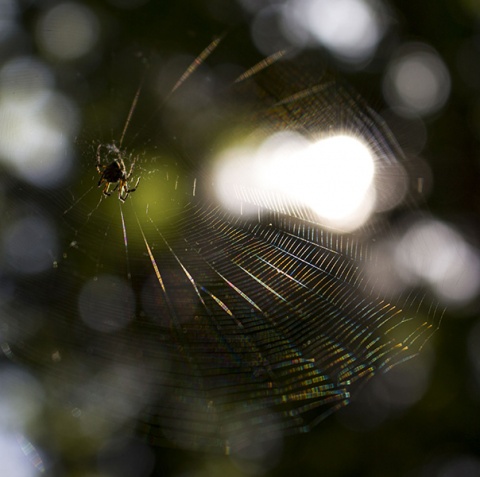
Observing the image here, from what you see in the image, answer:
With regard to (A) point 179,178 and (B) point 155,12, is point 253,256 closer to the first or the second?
(A) point 179,178

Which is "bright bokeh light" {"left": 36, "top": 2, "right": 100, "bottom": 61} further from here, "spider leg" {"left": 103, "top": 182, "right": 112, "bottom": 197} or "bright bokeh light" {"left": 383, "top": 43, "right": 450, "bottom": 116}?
"bright bokeh light" {"left": 383, "top": 43, "right": 450, "bottom": 116}

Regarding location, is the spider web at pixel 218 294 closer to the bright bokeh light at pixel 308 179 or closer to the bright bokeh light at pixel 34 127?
the bright bokeh light at pixel 308 179

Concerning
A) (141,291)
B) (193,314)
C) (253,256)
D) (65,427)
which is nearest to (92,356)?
(141,291)

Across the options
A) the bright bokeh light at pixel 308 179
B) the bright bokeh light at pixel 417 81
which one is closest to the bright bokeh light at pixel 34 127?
the bright bokeh light at pixel 308 179

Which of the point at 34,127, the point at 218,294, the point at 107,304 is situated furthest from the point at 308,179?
the point at 34,127

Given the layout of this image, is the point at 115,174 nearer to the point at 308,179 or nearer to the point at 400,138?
the point at 308,179

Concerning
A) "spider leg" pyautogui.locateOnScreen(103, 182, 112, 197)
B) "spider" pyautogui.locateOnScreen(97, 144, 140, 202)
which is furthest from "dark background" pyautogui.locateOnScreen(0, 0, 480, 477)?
"spider leg" pyautogui.locateOnScreen(103, 182, 112, 197)
